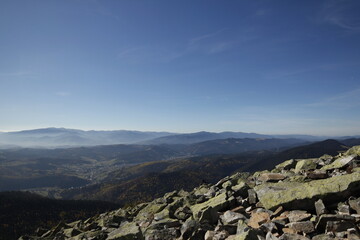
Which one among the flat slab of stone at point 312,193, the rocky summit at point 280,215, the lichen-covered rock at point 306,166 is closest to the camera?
the rocky summit at point 280,215

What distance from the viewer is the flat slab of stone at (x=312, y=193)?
46.7ft

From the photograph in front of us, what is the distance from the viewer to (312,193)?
14.5 metres

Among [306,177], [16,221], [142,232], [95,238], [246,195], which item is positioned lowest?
[16,221]

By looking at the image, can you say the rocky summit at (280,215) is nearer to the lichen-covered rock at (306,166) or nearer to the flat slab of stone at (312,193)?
the flat slab of stone at (312,193)

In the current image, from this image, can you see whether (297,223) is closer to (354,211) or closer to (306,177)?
(354,211)

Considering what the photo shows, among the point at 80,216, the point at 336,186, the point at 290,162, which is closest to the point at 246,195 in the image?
the point at 336,186

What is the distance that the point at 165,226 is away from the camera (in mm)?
17297

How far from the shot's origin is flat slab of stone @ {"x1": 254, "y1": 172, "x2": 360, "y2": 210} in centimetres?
1424

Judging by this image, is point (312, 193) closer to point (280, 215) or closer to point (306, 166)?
point (280, 215)

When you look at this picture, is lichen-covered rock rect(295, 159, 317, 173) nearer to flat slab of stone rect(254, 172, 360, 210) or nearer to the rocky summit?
the rocky summit

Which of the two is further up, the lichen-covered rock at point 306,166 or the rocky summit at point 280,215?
the lichen-covered rock at point 306,166

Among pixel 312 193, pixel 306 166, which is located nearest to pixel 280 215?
pixel 312 193

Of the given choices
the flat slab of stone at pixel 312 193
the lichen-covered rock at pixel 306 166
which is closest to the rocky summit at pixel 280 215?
the flat slab of stone at pixel 312 193

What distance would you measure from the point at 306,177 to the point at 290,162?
32.6 ft
